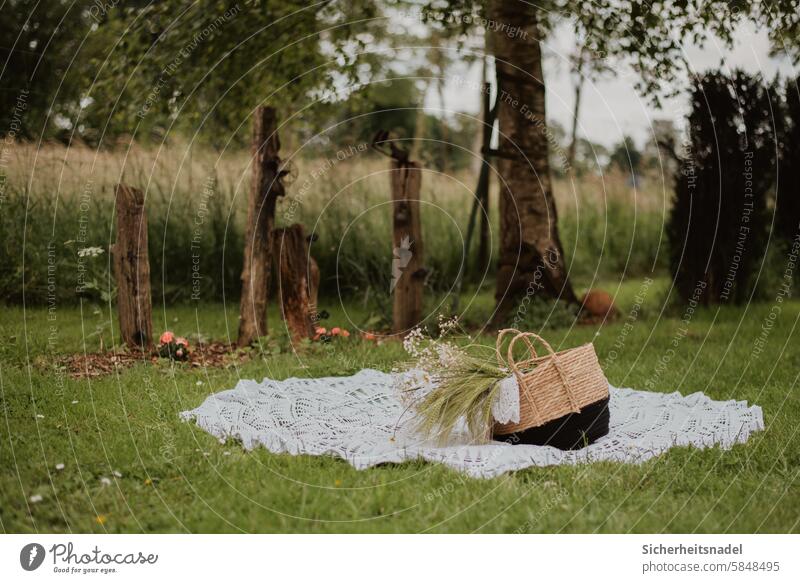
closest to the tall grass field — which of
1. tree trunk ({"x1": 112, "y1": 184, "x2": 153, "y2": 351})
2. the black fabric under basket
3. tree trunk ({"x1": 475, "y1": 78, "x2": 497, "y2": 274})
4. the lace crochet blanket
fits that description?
tree trunk ({"x1": 475, "y1": 78, "x2": 497, "y2": 274})

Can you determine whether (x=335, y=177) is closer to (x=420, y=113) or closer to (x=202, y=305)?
(x=202, y=305)

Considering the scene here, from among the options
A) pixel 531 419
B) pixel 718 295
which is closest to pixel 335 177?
pixel 718 295

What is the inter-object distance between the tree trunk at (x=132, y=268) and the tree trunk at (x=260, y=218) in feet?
2.28

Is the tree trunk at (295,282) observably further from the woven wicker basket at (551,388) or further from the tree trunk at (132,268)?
the woven wicker basket at (551,388)

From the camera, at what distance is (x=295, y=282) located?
630 cm

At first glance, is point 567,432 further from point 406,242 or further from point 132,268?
point 132,268

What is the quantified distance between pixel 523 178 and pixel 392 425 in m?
3.60

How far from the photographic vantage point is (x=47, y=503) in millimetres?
3311

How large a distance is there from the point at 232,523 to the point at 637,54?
18.6 ft

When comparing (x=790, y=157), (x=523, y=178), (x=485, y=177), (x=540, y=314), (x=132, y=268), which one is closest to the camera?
(x=132, y=268)

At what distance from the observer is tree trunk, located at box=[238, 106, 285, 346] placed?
19.8ft

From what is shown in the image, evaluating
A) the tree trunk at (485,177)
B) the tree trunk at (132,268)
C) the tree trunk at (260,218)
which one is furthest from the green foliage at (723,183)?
the tree trunk at (132,268)

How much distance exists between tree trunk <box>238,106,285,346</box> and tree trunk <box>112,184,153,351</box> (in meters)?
0.69

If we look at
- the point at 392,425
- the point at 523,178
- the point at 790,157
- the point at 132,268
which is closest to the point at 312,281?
the point at 132,268
